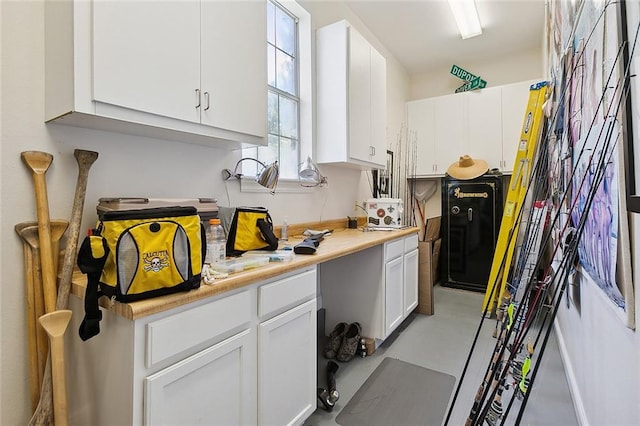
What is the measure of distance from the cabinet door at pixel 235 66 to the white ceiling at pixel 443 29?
206 cm

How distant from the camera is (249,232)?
5.89ft

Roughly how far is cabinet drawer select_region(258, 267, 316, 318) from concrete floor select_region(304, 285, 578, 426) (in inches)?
30.1

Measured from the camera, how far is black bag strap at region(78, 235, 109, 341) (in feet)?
3.23

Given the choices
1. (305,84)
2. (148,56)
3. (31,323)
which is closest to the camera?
(31,323)

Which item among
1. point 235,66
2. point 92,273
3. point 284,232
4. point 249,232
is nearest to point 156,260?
point 92,273

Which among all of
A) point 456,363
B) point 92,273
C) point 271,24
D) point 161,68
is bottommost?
point 456,363

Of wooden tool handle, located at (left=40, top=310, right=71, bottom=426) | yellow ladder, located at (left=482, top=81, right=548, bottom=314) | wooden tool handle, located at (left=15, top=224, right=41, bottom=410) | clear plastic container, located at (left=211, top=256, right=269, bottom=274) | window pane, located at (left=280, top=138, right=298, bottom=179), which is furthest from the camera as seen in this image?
yellow ladder, located at (left=482, top=81, right=548, bottom=314)

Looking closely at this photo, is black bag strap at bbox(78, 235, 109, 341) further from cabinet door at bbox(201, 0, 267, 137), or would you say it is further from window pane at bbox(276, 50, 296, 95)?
window pane at bbox(276, 50, 296, 95)

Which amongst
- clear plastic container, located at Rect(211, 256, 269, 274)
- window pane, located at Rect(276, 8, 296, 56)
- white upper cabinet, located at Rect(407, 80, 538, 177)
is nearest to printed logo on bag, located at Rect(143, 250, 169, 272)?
clear plastic container, located at Rect(211, 256, 269, 274)

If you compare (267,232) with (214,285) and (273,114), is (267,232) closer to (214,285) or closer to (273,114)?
(214,285)

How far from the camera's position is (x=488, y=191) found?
4.06 metres

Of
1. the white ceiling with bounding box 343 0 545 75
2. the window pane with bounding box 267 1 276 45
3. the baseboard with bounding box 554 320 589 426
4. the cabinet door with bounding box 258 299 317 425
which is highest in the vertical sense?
the white ceiling with bounding box 343 0 545 75

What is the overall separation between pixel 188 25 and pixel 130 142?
2.04 ft

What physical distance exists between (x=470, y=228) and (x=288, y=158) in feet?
9.03
